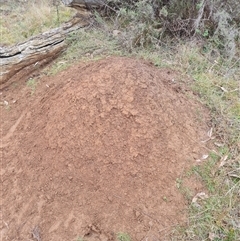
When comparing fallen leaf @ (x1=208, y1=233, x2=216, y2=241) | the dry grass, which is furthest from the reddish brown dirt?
the dry grass

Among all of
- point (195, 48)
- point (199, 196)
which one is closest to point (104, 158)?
point (199, 196)

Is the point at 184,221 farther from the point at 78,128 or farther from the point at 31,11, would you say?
the point at 31,11

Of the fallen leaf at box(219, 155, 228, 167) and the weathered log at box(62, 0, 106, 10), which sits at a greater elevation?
the weathered log at box(62, 0, 106, 10)

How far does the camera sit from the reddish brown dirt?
2.24 m

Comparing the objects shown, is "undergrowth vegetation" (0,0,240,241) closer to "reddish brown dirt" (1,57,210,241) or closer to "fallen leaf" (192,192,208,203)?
"fallen leaf" (192,192,208,203)

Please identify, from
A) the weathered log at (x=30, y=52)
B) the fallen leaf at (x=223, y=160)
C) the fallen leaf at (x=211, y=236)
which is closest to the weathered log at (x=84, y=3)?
the weathered log at (x=30, y=52)

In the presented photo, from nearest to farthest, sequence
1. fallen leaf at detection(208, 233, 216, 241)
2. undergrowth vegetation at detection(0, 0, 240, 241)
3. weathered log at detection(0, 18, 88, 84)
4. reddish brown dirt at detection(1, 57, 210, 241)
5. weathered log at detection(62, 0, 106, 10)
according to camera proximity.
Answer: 1. fallen leaf at detection(208, 233, 216, 241)
2. reddish brown dirt at detection(1, 57, 210, 241)
3. undergrowth vegetation at detection(0, 0, 240, 241)
4. weathered log at detection(0, 18, 88, 84)
5. weathered log at detection(62, 0, 106, 10)

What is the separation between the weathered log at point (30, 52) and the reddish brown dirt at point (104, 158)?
909 millimetres

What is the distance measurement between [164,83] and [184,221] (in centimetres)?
120

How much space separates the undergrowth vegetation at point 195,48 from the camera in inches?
92.5

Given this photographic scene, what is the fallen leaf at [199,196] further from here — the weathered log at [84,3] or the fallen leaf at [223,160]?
the weathered log at [84,3]

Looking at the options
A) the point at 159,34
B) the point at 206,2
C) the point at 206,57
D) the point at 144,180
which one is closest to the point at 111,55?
the point at 159,34

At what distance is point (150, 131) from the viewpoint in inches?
97.1

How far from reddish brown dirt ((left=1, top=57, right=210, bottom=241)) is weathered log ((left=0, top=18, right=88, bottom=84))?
2.98 feet
